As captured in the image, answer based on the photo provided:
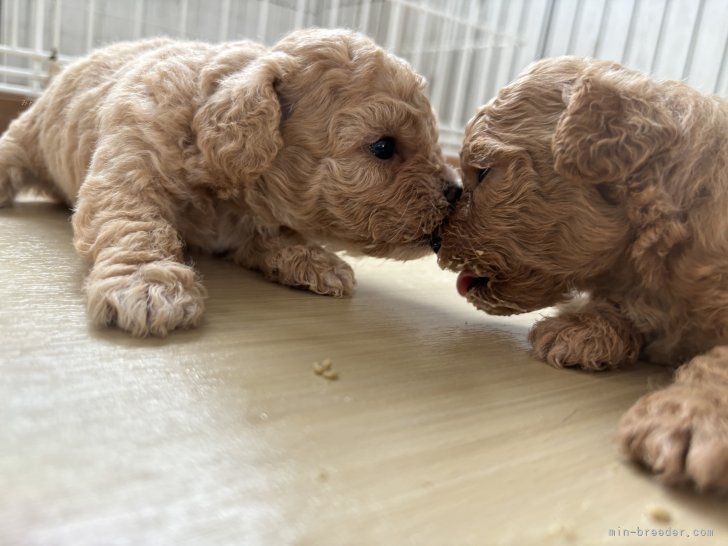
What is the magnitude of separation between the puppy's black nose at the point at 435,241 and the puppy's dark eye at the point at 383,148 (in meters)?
0.24

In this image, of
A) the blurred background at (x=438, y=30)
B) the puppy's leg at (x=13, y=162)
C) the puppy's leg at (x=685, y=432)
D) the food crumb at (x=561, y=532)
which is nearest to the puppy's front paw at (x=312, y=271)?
the puppy's leg at (x=685, y=432)

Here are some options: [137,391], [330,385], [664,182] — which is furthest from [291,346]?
[664,182]

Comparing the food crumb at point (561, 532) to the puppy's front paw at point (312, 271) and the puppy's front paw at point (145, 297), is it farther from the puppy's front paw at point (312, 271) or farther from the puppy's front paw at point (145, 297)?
the puppy's front paw at point (312, 271)

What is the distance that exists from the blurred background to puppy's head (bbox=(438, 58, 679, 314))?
2.49 meters

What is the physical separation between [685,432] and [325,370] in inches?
23.3

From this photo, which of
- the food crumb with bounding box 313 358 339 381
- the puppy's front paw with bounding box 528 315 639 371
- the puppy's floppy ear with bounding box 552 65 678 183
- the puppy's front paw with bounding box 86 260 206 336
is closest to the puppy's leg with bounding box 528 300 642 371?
the puppy's front paw with bounding box 528 315 639 371

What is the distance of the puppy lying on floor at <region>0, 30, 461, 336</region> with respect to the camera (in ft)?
4.93

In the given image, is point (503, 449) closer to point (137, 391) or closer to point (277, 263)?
point (137, 391)

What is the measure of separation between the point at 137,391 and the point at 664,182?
→ 1.09 m

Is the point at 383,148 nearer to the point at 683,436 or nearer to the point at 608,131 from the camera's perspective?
the point at 608,131

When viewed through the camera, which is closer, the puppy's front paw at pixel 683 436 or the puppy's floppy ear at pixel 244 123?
the puppy's front paw at pixel 683 436

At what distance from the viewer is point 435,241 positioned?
63.9 inches

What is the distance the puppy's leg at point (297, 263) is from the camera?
1760 millimetres

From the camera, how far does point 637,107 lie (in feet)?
4.19
